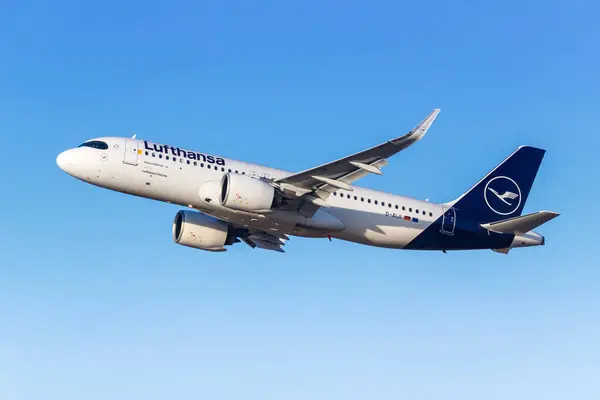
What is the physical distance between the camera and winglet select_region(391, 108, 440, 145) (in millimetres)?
38969

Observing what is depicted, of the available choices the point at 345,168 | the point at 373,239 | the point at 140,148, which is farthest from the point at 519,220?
the point at 140,148

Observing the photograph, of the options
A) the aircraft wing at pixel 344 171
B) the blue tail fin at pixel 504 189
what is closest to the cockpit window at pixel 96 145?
the aircraft wing at pixel 344 171

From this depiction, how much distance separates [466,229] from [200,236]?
15223 mm

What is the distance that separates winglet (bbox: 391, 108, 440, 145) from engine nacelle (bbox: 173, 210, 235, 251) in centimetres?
1455

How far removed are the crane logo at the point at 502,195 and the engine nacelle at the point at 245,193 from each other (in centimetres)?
1537

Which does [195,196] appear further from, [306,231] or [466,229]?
[466,229]

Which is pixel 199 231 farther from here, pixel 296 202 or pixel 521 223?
pixel 521 223

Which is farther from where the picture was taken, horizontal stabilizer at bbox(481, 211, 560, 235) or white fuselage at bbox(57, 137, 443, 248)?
horizontal stabilizer at bbox(481, 211, 560, 235)

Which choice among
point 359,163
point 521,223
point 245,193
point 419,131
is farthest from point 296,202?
point 521,223

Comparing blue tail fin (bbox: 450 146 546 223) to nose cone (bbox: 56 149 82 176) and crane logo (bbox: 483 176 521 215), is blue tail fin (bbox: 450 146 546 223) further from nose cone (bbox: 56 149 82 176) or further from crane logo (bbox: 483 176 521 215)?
nose cone (bbox: 56 149 82 176)

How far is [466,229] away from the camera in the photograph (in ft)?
164

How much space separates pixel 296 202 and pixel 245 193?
3118 millimetres

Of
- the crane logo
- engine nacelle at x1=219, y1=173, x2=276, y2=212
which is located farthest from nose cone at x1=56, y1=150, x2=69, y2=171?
the crane logo

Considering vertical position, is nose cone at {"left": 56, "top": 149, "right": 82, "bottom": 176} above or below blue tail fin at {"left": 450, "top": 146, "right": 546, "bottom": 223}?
below
